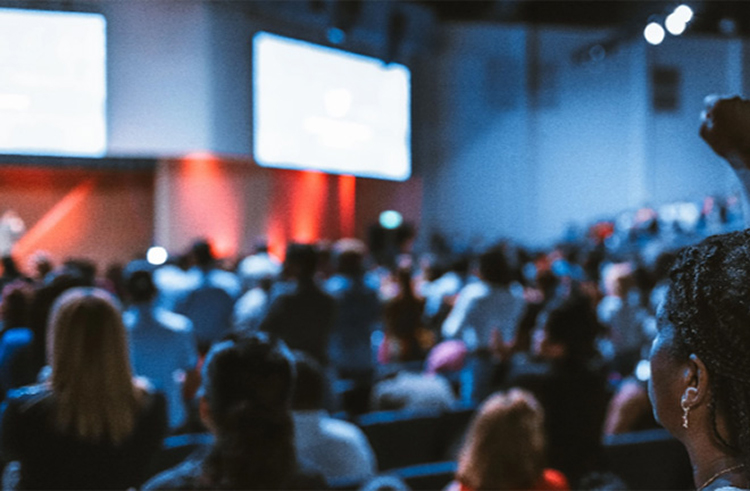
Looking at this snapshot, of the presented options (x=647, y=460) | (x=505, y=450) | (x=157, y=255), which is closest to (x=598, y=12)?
(x=157, y=255)

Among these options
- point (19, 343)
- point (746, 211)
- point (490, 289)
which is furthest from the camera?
point (490, 289)

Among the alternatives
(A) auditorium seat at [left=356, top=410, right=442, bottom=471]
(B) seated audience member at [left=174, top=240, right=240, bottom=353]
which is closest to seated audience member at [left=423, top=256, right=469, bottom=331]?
(B) seated audience member at [left=174, top=240, right=240, bottom=353]

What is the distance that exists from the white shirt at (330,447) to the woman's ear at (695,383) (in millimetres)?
1923

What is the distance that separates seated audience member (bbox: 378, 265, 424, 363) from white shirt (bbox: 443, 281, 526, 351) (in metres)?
0.61

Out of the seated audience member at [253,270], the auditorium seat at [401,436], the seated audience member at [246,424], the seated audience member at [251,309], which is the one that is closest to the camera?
the seated audience member at [246,424]

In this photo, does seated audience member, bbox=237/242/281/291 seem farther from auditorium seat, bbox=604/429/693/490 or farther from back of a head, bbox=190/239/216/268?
auditorium seat, bbox=604/429/693/490

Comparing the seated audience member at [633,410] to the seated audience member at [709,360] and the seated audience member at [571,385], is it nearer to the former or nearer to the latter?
the seated audience member at [571,385]

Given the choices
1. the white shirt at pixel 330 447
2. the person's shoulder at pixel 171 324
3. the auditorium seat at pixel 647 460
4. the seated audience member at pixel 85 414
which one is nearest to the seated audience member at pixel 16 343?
the person's shoulder at pixel 171 324

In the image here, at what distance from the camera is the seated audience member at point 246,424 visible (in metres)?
1.52

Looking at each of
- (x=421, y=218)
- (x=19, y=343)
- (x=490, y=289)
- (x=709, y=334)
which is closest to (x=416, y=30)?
(x=421, y=218)

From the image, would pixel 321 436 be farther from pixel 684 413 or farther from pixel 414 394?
pixel 684 413

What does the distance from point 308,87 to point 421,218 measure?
6695 mm

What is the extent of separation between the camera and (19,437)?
1981mm

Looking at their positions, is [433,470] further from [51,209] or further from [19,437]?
[51,209]
